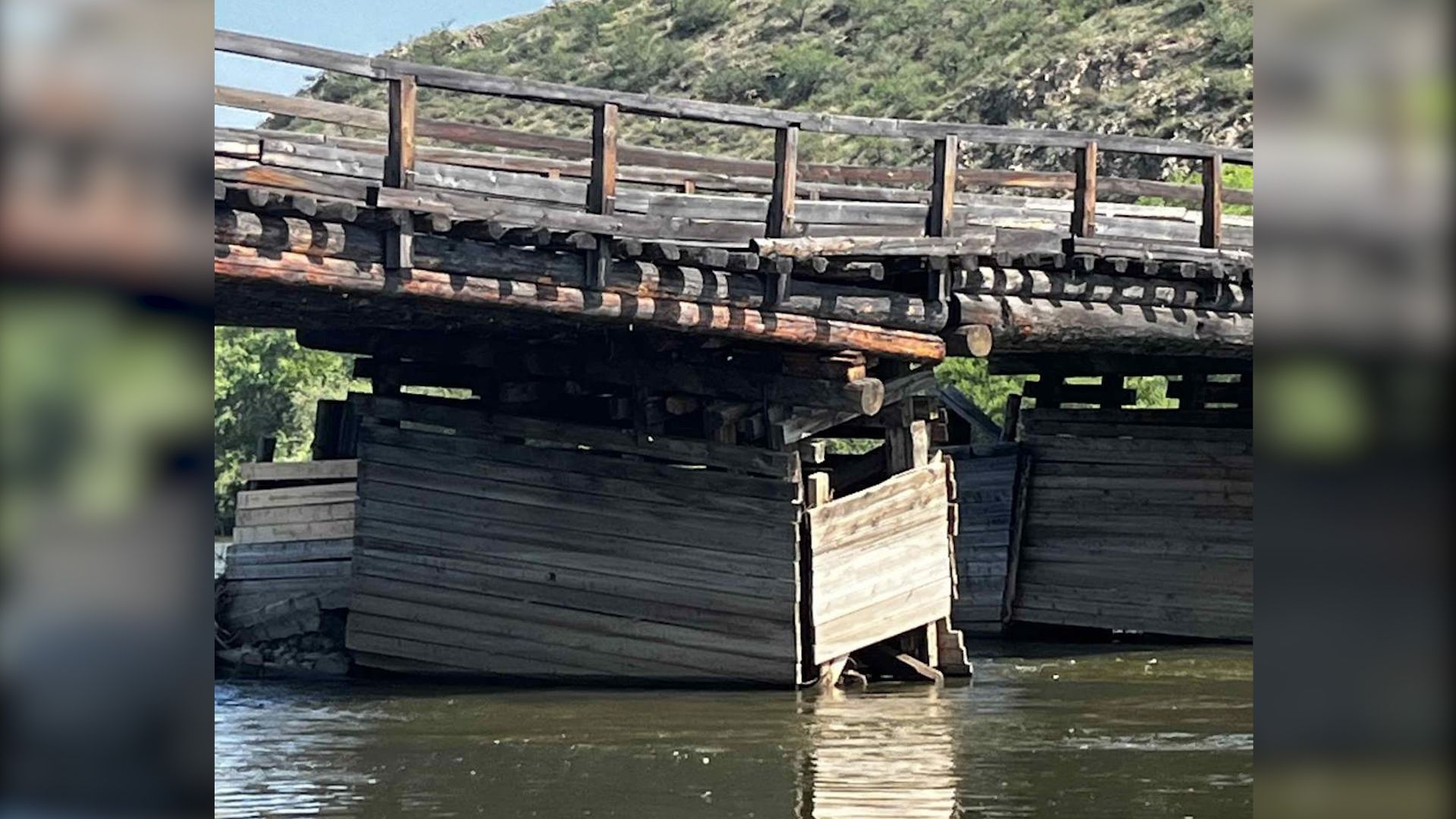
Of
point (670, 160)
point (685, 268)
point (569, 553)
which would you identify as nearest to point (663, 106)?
point (685, 268)

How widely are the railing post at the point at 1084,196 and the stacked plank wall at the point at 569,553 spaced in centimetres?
285

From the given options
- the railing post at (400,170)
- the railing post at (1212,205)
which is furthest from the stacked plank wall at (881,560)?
the railing post at (400,170)

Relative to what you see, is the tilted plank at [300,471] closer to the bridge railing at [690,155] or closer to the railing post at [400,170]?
the bridge railing at [690,155]

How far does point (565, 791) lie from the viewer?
9.74 meters

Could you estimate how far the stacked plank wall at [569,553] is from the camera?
14.1m

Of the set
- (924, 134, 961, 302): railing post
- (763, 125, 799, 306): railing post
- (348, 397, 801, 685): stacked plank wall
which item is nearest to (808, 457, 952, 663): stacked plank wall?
(348, 397, 801, 685): stacked plank wall

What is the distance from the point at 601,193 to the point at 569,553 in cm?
364

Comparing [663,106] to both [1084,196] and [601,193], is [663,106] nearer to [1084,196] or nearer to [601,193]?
[601,193]

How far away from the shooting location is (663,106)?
461 inches

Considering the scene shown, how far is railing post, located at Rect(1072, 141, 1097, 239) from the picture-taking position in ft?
45.6
